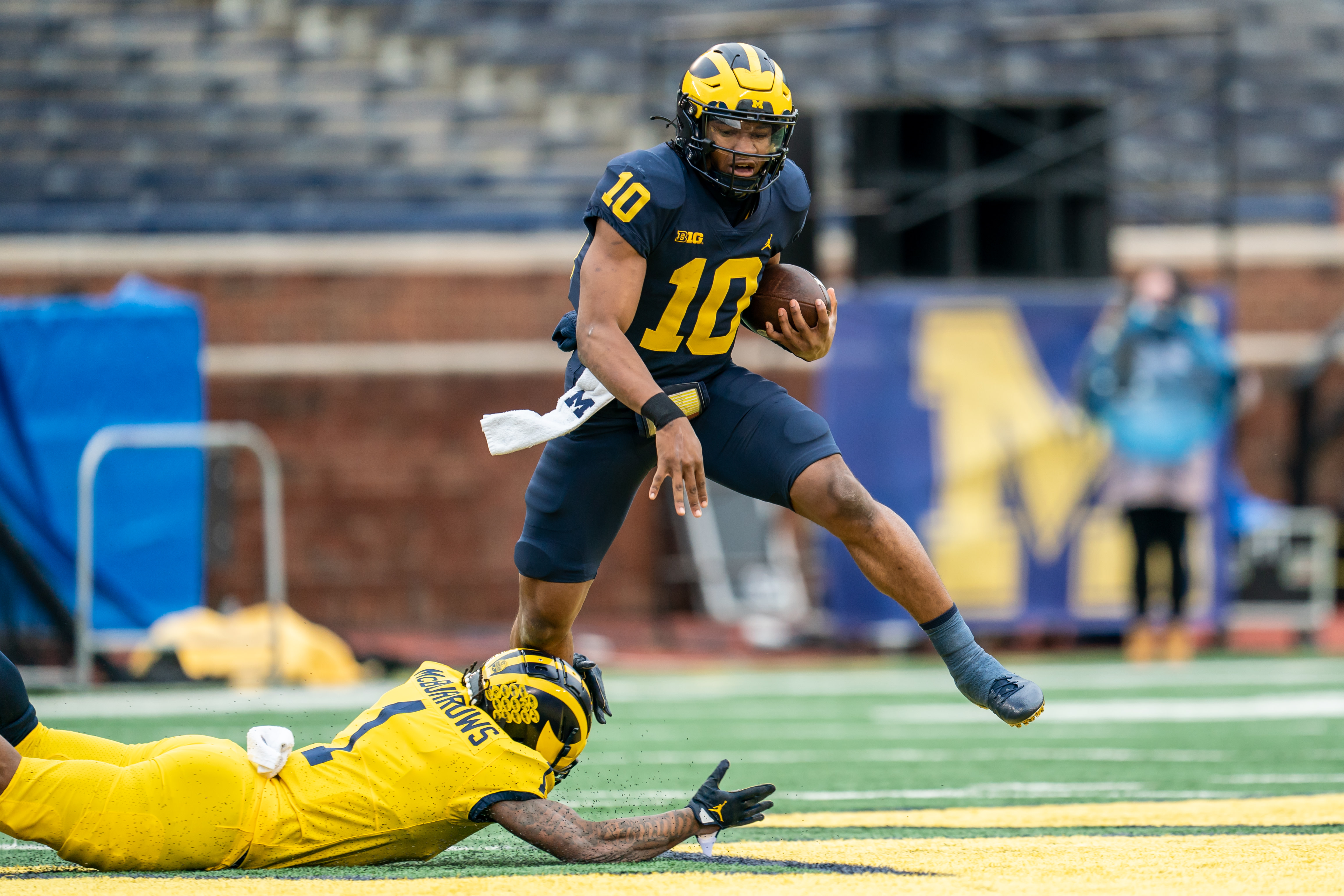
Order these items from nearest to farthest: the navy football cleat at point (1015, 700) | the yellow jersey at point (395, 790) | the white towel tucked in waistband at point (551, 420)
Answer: the yellow jersey at point (395, 790), the navy football cleat at point (1015, 700), the white towel tucked in waistband at point (551, 420)

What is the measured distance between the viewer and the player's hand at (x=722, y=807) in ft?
13.2

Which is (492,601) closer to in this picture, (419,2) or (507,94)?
(507,94)

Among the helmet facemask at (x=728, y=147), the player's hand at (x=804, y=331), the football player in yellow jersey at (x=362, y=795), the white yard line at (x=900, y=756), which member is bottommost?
the white yard line at (x=900, y=756)

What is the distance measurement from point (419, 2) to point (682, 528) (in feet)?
16.0

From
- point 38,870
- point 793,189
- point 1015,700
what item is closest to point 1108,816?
point 1015,700

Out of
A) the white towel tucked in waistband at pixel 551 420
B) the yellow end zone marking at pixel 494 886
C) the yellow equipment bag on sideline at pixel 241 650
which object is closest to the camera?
the yellow end zone marking at pixel 494 886

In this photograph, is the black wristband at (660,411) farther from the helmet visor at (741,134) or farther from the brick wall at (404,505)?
the brick wall at (404,505)

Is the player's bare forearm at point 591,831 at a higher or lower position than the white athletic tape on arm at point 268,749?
lower

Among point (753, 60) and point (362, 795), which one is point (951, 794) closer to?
point (362, 795)

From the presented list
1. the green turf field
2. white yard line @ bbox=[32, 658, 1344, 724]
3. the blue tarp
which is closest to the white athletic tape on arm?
the green turf field

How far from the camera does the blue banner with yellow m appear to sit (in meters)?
11.0

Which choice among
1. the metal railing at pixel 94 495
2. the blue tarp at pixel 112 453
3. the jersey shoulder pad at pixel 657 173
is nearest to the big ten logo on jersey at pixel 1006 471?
the metal railing at pixel 94 495

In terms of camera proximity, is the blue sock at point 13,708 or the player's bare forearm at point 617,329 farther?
the player's bare forearm at point 617,329

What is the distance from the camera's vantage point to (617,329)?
452cm
